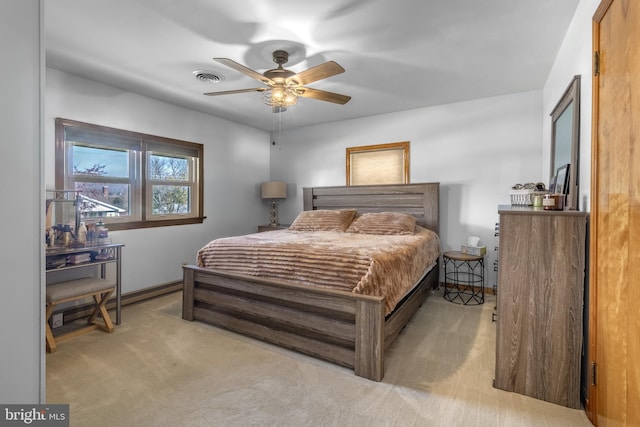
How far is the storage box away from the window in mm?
3489

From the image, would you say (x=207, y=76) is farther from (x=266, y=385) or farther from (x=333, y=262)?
(x=266, y=385)

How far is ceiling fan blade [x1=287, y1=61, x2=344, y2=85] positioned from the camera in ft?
7.12

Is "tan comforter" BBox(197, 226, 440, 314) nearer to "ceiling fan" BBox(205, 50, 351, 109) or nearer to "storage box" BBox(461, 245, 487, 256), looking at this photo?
"storage box" BBox(461, 245, 487, 256)

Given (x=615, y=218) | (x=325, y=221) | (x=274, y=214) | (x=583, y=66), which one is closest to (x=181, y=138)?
(x=274, y=214)

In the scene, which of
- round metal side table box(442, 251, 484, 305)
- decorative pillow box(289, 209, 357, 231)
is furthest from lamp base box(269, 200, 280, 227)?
round metal side table box(442, 251, 484, 305)

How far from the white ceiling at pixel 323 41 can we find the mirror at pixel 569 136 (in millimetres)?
520

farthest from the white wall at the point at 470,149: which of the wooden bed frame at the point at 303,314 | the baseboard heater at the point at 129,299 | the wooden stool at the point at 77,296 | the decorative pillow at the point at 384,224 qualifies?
the wooden stool at the point at 77,296

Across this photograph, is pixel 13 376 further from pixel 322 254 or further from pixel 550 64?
pixel 550 64

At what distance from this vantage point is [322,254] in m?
2.42

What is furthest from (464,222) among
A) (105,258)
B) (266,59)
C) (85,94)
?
(85,94)

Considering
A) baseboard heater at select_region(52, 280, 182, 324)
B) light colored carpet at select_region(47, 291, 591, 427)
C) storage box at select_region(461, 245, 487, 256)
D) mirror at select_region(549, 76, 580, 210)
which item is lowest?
light colored carpet at select_region(47, 291, 591, 427)

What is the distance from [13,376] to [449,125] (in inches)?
171

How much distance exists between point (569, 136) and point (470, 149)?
5.60 feet

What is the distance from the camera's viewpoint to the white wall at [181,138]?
300 centimetres
